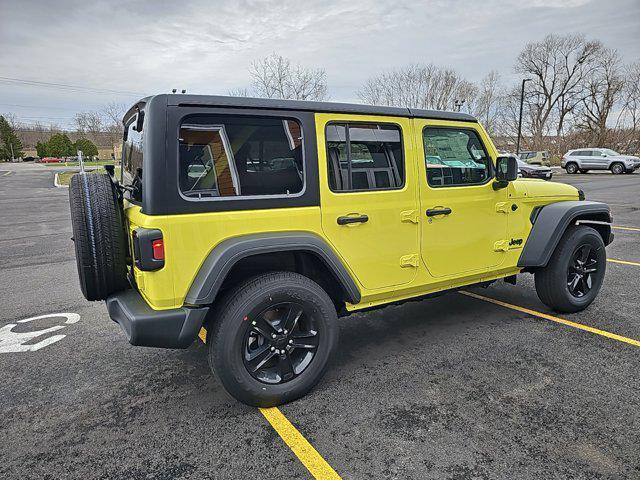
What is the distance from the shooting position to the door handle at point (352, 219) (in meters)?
2.91

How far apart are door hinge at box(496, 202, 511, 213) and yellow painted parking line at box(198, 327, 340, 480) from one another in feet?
8.20

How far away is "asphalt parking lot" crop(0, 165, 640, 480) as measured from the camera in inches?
90.0

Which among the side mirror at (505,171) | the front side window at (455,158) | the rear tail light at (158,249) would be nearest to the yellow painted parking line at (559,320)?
the side mirror at (505,171)

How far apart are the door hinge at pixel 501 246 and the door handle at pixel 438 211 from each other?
69 cm

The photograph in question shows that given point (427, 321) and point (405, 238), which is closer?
point (405, 238)

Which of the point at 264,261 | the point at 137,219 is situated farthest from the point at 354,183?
the point at 137,219

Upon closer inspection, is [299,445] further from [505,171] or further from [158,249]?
[505,171]

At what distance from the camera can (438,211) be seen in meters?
3.33

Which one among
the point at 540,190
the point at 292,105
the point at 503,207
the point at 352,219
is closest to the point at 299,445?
A: the point at 352,219

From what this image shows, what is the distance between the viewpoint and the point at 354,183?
3031mm

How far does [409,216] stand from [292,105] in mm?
1189

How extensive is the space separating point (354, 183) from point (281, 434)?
1712 millimetres

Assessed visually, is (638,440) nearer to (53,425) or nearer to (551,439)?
(551,439)

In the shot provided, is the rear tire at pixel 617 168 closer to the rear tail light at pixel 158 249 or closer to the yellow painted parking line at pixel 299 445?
the yellow painted parking line at pixel 299 445
